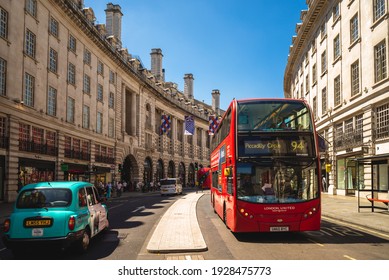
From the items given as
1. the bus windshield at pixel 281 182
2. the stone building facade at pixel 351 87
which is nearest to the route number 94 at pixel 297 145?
the bus windshield at pixel 281 182

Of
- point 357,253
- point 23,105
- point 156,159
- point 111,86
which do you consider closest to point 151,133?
point 156,159

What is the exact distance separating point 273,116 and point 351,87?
1908 centimetres

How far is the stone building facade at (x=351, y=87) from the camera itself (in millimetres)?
22812

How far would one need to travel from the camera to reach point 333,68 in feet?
104

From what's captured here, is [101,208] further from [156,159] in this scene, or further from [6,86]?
[156,159]

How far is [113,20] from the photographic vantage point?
51.0 meters

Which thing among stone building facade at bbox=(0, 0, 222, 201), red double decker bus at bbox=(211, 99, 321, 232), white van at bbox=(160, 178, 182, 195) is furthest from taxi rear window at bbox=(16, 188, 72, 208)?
white van at bbox=(160, 178, 182, 195)

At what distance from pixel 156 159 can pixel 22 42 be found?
122ft

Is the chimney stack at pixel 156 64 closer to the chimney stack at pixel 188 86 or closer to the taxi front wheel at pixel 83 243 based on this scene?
the chimney stack at pixel 188 86

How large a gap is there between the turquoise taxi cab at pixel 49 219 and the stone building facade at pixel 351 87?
1274 centimetres

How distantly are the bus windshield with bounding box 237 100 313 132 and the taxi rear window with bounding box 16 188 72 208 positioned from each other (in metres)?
4.95

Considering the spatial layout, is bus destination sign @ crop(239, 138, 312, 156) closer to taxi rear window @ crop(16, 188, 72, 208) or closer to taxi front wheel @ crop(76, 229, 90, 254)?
taxi front wheel @ crop(76, 229, 90, 254)

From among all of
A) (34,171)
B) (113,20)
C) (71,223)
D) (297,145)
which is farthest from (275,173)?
(113,20)

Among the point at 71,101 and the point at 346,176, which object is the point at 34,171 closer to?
the point at 71,101
